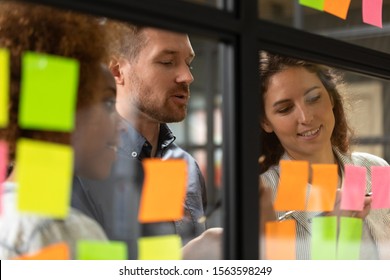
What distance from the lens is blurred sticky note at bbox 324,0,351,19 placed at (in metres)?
1.80

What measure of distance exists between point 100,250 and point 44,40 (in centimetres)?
43

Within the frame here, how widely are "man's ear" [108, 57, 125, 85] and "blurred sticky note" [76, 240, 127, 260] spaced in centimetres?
36

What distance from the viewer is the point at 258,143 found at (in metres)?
1.48

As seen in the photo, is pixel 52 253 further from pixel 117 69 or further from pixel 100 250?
pixel 117 69

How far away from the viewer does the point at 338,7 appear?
6.09ft

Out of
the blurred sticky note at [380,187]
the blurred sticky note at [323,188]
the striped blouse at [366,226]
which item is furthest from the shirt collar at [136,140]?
the blurred sticky note at [380,187]

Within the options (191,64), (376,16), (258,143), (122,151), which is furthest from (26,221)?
(376,16)

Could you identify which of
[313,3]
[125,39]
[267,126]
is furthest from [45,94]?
[313,3]

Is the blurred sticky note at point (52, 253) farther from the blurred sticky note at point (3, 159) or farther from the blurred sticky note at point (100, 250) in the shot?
the blurred sticky note at point (3, 159)

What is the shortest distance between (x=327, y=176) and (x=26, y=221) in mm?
843

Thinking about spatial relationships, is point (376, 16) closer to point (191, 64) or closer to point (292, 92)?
point (292, 92)

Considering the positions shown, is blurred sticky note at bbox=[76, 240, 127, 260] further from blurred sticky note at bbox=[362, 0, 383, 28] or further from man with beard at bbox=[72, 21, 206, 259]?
blurred sticky note at bbox=[362, 0, 383, 28]

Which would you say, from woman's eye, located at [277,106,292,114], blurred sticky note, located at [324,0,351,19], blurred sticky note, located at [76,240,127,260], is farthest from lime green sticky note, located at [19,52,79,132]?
blurred sticky note, located at [324,0,351,19]

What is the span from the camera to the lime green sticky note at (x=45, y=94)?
126 cm
